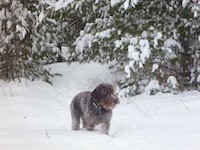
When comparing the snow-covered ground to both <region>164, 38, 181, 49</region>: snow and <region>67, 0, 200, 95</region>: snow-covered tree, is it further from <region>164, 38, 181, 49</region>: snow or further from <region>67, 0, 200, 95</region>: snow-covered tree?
<region>164, 38, 181, 49</region>: snow

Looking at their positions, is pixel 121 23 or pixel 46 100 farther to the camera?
pixel 46 100

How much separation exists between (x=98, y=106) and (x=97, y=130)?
0.77m

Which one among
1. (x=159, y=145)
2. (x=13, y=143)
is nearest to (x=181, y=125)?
(x=159, y=145)

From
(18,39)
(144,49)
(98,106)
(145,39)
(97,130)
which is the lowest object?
(97,130)

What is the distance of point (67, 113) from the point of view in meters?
9.53

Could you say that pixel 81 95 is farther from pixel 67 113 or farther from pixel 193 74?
pixel 193 74

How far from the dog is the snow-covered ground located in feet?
0.67

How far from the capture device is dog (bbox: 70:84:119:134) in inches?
247

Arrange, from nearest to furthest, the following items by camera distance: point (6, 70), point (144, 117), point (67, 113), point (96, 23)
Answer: point (144, 117) < point (67, 113) < point (96, 23) < point (6, 70)

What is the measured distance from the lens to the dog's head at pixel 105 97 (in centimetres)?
623

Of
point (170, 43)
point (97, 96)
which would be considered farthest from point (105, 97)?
point (170, 43)

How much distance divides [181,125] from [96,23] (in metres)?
4.61

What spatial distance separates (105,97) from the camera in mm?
6270

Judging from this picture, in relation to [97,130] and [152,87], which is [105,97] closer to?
[97,130]
